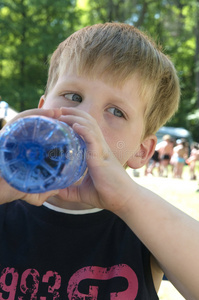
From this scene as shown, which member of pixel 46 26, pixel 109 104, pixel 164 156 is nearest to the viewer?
pixel 109 104

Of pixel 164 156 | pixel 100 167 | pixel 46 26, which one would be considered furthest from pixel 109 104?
pixel 46 26

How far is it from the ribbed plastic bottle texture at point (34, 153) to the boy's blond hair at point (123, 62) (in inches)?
21.9

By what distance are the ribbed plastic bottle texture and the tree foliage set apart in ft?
82.5

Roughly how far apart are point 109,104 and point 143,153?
1.65ft

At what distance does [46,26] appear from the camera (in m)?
27.2

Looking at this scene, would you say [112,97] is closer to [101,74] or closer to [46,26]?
[101,74]

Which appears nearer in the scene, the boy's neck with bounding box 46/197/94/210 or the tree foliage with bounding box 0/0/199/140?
the boy's neck with bounding box 46/197/94/210

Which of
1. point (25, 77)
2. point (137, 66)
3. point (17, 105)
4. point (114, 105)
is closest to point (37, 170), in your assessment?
point (114, 105)

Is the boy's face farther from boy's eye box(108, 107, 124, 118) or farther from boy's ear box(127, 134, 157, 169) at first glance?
boy's ear box(127, 134, 157, 169)

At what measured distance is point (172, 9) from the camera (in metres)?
31.1

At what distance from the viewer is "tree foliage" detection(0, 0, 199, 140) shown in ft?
87.6

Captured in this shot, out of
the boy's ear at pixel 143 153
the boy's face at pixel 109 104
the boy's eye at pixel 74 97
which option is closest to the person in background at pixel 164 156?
the boy's ear at pixel 143 153

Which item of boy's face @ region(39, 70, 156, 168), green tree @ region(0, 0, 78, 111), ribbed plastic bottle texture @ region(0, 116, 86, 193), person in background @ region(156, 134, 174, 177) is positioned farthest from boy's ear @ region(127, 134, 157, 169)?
green tree @ region(0, 0, 78, 111)

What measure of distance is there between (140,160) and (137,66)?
1.73 feet
